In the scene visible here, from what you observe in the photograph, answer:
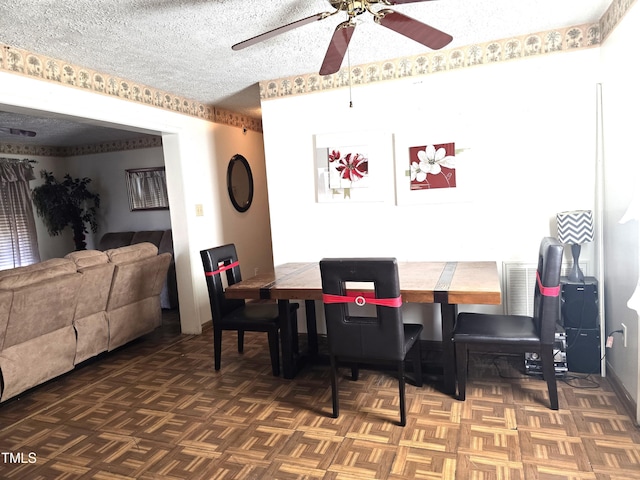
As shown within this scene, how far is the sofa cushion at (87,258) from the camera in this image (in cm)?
325

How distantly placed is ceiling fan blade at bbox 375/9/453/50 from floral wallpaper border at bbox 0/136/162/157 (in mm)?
4762

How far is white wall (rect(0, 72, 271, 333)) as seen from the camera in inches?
128

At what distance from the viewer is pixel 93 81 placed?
325 centimetres

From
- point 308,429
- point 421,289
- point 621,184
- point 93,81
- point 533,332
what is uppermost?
point 93,81

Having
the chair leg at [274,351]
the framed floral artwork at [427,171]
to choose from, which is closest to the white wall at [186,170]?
the chair leg at [274,351]

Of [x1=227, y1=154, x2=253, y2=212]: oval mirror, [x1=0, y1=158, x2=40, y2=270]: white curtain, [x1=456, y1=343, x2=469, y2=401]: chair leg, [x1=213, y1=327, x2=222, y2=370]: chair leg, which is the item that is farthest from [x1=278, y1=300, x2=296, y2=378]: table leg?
[x1=0, y1=158, x2=40, y2=270]: white curtain

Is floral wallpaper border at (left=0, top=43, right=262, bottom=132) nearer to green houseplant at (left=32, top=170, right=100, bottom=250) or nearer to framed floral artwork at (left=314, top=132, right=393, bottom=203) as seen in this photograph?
framed floral artwork at (left=314, top=132, right=393, bottom=203)

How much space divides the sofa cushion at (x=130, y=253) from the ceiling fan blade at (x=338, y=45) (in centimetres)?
230

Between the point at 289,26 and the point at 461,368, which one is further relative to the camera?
the point at 461,368

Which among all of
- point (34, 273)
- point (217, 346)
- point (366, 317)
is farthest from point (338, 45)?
point (34, 273)

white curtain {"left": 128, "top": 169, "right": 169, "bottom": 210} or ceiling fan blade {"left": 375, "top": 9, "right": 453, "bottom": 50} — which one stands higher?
ceiling fan blade {"left": 375, "top": 9, "right": 453, "bottom": 50}

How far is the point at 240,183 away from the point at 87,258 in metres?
2.21

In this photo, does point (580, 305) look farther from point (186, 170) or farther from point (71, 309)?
point (71, 309)

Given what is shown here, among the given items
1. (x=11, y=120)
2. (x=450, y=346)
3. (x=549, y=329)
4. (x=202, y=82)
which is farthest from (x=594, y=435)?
(x=11, y=120)
